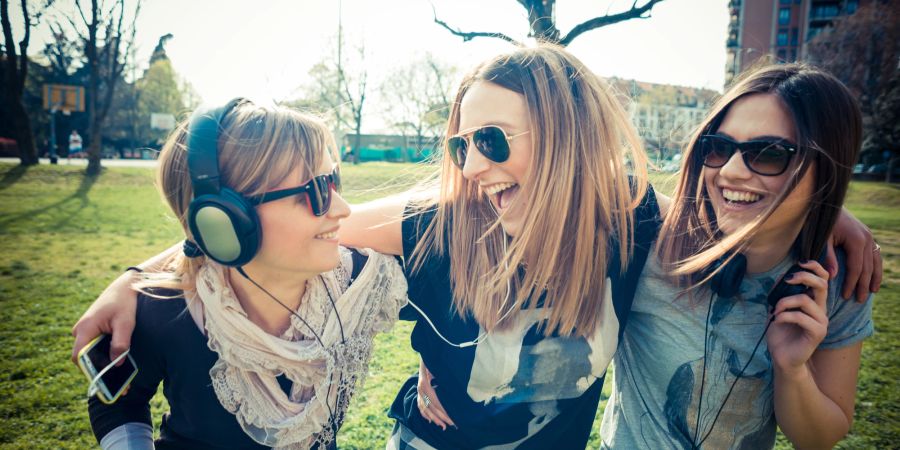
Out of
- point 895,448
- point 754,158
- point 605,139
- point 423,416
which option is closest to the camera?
point 754,158

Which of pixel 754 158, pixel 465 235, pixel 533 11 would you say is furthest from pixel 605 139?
pixel 533 11

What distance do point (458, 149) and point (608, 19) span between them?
758 cm

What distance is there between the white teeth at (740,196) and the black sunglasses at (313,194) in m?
1.55

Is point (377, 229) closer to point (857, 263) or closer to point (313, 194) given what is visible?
point (313, 194)

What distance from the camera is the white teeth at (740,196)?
174cm

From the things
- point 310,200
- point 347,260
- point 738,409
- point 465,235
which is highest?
point 310,200

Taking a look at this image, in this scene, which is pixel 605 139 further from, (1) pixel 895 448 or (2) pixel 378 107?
(2) pixel 378 107

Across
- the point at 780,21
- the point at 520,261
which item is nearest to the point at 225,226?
the point at 520,261

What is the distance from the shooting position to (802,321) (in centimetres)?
148

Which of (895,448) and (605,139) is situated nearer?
(605,139)

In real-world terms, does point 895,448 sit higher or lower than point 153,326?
lower

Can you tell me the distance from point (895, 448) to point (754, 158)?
3.28 m

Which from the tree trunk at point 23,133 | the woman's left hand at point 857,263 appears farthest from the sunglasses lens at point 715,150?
the tree trunk at point 23,133

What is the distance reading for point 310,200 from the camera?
1719 millimetres
